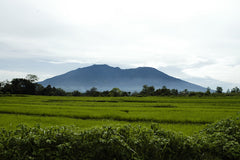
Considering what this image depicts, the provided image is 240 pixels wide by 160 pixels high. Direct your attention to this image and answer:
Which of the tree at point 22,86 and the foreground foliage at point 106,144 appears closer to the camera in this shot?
the foreground foliage at point 106,144

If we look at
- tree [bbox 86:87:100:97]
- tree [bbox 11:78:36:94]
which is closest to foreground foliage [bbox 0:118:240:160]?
tree [bbox 86:87:100:97]

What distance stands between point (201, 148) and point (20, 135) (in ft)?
14.7

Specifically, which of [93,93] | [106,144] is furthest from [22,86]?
[106,144]

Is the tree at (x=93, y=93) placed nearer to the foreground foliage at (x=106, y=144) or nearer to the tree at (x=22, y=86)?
the tree at (x=22, y=86)

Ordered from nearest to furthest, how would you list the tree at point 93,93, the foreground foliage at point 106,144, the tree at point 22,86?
the foreground foliage at point 106,144, the tree at point 93,93, the tree at point 22,86

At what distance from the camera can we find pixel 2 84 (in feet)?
171

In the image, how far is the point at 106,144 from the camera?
12.1ft

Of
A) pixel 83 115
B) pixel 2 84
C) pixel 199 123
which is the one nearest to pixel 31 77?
pixel 2 84

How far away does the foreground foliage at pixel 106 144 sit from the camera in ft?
11.6

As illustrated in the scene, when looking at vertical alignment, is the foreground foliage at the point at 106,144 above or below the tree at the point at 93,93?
above

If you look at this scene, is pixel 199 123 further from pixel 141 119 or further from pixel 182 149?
pixel 182 149

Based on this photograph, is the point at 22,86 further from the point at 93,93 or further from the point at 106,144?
the point at 106,144

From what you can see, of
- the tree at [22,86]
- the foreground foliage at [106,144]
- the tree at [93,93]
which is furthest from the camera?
the tree at [22,86]

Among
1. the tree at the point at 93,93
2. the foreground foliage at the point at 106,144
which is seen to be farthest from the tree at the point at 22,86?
the foreground foliage at the point at 106,144
